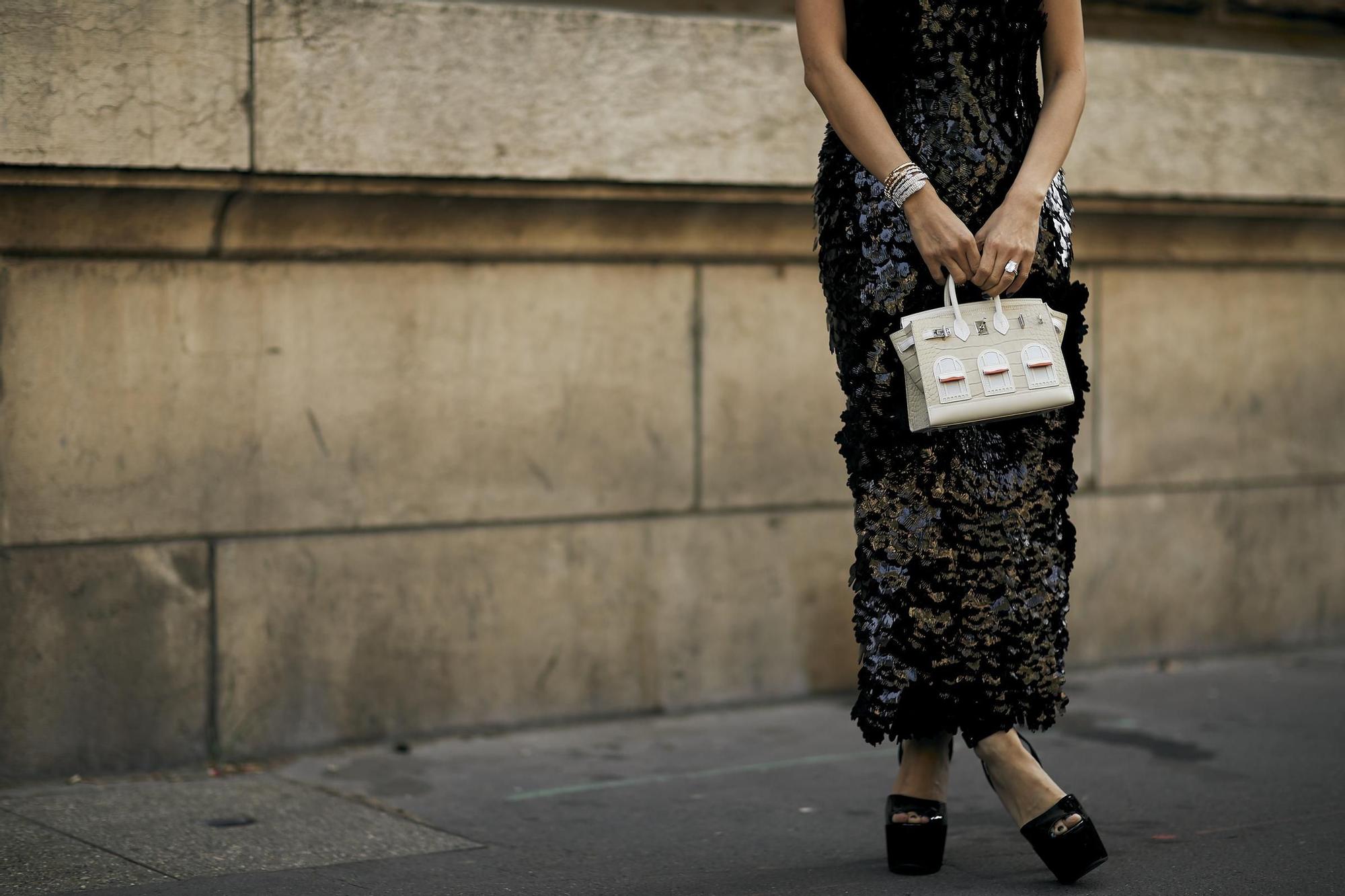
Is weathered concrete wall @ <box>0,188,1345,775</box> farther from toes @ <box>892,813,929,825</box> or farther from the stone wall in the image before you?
toes @ <box>892,813,929,825</box>

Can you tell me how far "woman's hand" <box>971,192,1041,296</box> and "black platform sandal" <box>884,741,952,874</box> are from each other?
923 millimetres

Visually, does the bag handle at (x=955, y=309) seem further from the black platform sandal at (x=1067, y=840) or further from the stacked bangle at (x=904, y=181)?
the black platform sandal at (x=1067, y=840)

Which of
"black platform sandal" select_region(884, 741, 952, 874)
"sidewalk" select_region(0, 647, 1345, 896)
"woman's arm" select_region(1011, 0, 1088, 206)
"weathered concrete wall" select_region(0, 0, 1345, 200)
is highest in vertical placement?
"weathered concrete wall" select_region(0, 0, 1345, 200)

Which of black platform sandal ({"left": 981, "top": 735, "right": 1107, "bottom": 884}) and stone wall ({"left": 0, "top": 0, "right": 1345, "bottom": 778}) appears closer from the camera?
black platform sandal ({"left": 981, "top": 735, "right": 1107, "bottom": 884})

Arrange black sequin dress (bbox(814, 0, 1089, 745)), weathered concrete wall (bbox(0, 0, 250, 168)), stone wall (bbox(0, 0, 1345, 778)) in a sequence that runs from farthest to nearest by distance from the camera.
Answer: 1. stone wall (bbox(0, 0, 1345, 778))
2. weathered concrete wall (bbox(0, 0, 250, 168))
3. black sequin dress (bbox(814, 0, 1089, 745))

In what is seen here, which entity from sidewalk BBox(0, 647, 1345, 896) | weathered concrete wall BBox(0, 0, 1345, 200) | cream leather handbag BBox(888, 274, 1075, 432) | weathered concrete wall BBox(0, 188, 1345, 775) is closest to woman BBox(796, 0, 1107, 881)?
cream leather handbag BBox(888, 274, 1075, 432)

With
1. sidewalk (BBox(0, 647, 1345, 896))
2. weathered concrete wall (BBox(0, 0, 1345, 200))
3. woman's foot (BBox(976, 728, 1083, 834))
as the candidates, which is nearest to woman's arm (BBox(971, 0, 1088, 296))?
woman's foot (BBox(976, 728, 1083, 834))

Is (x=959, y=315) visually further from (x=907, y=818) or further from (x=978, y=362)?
(x=907, y=818)

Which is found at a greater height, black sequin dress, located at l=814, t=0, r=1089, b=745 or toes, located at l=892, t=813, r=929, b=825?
black sequin dress, located at l=814, t=0, r=1089, b=745

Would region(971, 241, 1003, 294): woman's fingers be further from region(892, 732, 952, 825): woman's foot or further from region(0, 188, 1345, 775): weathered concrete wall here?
region(0, 188, 1345, 775): weathered concrete wall

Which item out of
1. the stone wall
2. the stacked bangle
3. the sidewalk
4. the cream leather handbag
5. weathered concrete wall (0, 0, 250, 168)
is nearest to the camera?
the cream leather handbag

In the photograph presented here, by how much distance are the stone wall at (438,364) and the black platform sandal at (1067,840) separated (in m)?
1.92

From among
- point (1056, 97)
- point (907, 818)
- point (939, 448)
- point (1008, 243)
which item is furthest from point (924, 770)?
point (1056, 97)

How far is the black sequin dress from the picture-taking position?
3461mm
